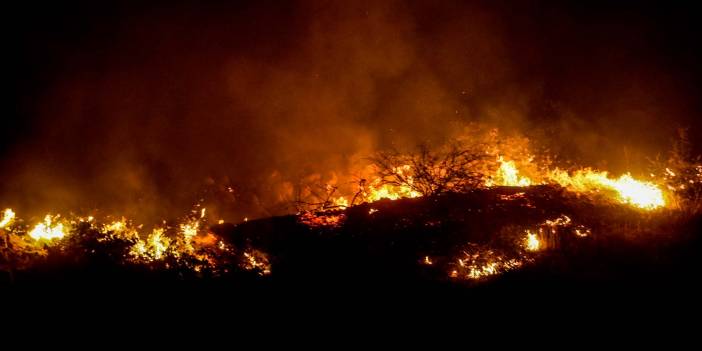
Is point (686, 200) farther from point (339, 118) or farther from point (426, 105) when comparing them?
point (339, 118)

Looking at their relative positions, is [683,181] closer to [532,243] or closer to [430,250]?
[532,243]

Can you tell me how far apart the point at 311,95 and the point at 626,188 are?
711 cm

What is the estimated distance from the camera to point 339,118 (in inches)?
427

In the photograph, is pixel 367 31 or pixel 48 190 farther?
pixel 367 31

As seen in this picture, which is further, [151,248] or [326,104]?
[326,104]

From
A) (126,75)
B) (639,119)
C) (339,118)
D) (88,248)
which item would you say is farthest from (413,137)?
(88,248)

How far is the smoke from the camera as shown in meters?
9.88

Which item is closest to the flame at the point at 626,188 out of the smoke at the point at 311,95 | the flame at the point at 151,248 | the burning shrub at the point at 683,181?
the burning shrub at the point at 683,181

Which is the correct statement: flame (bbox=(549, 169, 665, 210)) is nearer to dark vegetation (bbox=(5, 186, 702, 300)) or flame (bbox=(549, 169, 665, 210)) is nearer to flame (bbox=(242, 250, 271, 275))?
dark vegetation (bbox=(5, 186, 702, 300))

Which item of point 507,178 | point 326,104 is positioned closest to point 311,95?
point 326,104

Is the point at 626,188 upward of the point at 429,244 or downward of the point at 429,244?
upward

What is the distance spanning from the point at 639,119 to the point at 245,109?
29.7 ft

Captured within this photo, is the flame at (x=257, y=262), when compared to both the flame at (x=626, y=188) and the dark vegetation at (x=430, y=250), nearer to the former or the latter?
the dark vegetation at (x=430, y=250)

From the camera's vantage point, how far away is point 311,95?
36.1ft
